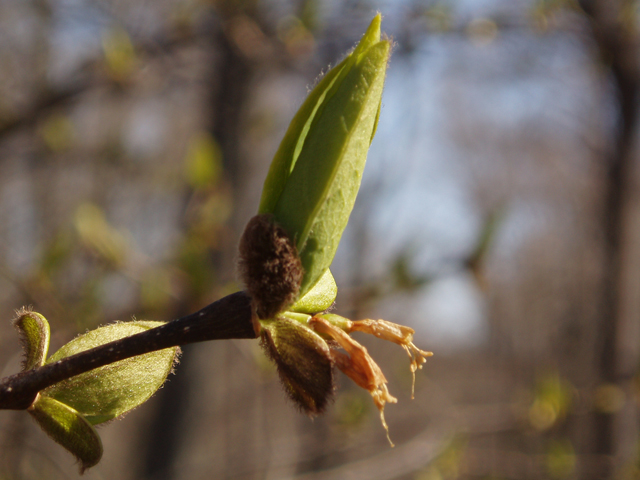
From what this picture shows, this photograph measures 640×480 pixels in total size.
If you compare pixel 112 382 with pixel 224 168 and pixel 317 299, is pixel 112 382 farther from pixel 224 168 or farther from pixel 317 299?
pixel 224 168

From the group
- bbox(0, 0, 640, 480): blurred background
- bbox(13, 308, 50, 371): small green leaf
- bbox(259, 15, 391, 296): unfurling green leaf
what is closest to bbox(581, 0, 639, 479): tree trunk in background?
bbox(0, 0, 640, 480): blurred background

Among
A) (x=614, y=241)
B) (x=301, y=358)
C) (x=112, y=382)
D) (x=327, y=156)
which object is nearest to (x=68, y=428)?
(x=112, y=382)

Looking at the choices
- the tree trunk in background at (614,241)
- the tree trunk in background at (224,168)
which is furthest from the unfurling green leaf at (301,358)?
the tree trunk in background at (614,241)

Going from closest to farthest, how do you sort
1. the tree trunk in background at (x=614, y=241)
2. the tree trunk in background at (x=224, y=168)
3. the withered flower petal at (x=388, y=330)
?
the withered flower petal at (x=388, y=330)
the tree trunk in background at (x=224, y=168)
the tree trunk in background at (x=614, y=241)

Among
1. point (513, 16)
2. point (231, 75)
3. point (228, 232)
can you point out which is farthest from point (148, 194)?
point (513, 16)

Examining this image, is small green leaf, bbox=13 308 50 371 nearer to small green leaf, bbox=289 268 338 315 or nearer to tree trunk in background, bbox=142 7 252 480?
small green leaf, bbox=289 268 338 315

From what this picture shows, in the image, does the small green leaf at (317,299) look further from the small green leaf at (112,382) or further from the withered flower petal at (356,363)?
the small green leaf at (112,382)

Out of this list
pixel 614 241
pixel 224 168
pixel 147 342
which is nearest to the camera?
pixel 147 342
